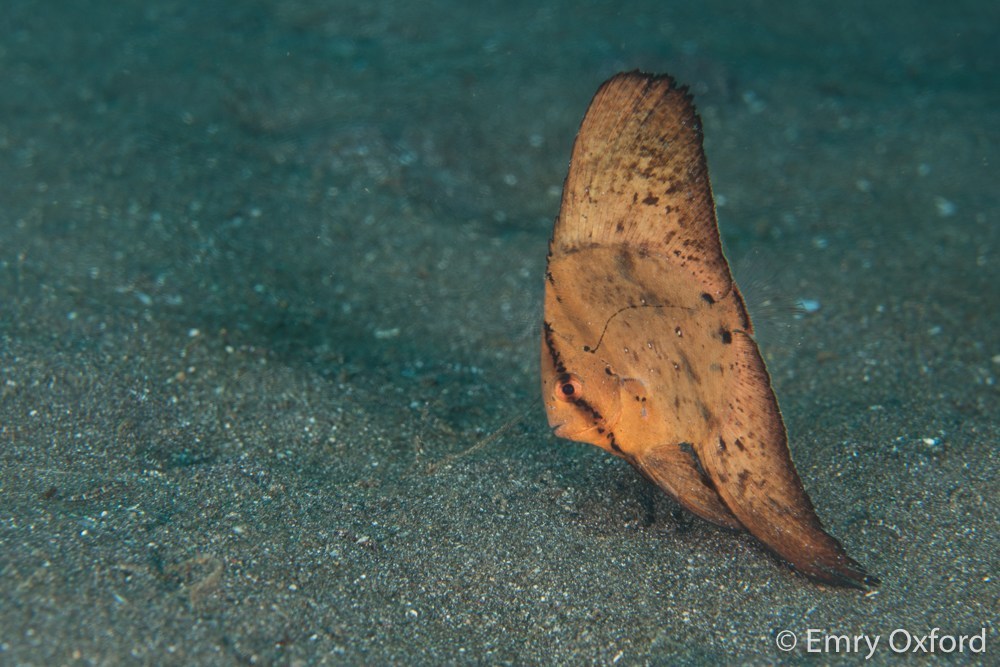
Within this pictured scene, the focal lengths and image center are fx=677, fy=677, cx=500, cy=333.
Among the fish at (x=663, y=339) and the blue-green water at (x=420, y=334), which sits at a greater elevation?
the fish at (x=663, y=339)

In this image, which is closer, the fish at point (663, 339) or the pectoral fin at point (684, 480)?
the fish at point (663, 339)

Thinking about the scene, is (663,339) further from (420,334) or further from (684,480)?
(420,334)

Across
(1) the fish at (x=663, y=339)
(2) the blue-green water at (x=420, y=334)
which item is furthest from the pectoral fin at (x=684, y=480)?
(2) the blue-green water at (x=420, y=334)

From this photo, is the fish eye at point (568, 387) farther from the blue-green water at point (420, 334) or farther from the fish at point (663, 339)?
the blue-green water at point (420, 334)

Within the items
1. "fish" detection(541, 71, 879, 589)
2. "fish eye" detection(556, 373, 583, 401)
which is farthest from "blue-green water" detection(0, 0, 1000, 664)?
"fish eye" detection(556, 373, 583, 401)

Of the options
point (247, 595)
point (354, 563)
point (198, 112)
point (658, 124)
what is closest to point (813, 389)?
point (658, 124)

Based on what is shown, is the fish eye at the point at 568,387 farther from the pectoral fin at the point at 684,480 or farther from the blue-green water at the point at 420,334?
the blue-green water at the point at 420,334

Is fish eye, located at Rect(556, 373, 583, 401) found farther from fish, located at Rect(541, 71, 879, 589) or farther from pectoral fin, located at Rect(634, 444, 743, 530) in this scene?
pectoral fin, located at Rect(634, 444, 743, 530)

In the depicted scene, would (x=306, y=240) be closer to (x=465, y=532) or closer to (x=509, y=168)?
(x=509, y=168)
